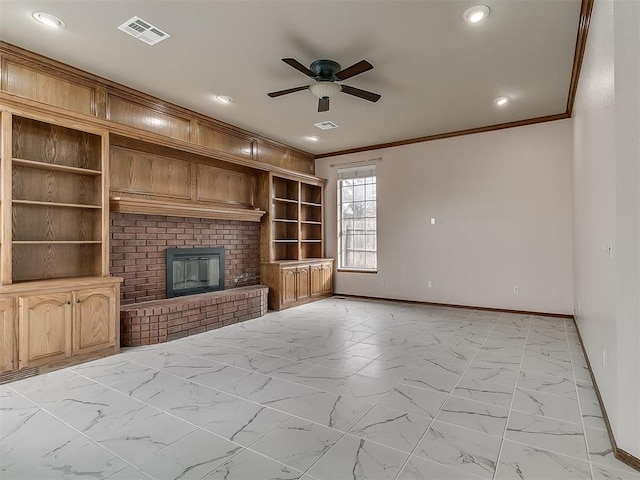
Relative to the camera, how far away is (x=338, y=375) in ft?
10.5

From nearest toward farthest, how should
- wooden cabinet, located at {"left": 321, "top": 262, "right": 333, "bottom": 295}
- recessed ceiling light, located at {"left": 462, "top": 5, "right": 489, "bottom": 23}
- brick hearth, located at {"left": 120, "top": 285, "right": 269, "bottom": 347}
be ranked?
recessed ceiling light, located at {"left": 462, "top": 5, "right": 489, "bottom": 23} < brick hearth, located at {"left": 120, "top": 285, "right": 269, "bottom": 347} < wooden cabinet, located at {"left": 321, "top": 262, "right": 333, "bottom": 295}

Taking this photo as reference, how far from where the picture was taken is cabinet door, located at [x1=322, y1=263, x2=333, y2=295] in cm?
736

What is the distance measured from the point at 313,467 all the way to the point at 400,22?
130 inches

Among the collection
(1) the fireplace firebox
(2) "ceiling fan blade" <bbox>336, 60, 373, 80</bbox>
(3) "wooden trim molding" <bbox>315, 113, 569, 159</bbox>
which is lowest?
(1) the fireplace firebox

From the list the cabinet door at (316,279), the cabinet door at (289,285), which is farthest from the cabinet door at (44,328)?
the cabinet door at (316,279)

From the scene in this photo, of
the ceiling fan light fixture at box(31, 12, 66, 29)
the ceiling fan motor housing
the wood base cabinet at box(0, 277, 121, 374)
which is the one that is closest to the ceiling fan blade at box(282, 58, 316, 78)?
the ceiling fan motor housing

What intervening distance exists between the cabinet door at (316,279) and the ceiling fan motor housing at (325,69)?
3895 millimetres

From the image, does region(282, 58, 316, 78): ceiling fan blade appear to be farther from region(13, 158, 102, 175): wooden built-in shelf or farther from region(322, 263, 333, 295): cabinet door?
region(322, 263, 333, 295): cabinet door

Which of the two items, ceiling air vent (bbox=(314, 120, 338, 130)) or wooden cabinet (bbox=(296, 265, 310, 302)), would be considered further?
wooden cabinet (bbox=(296, 265, 310, 302))

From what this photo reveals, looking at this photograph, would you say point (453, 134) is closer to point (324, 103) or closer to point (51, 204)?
point (324, 103)

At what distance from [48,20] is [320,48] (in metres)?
2.29

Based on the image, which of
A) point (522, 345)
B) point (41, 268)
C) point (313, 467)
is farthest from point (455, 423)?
point (41, 268)

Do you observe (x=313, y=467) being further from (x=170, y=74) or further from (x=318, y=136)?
(x=318, y=136)

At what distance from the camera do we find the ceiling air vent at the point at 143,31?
304cm
